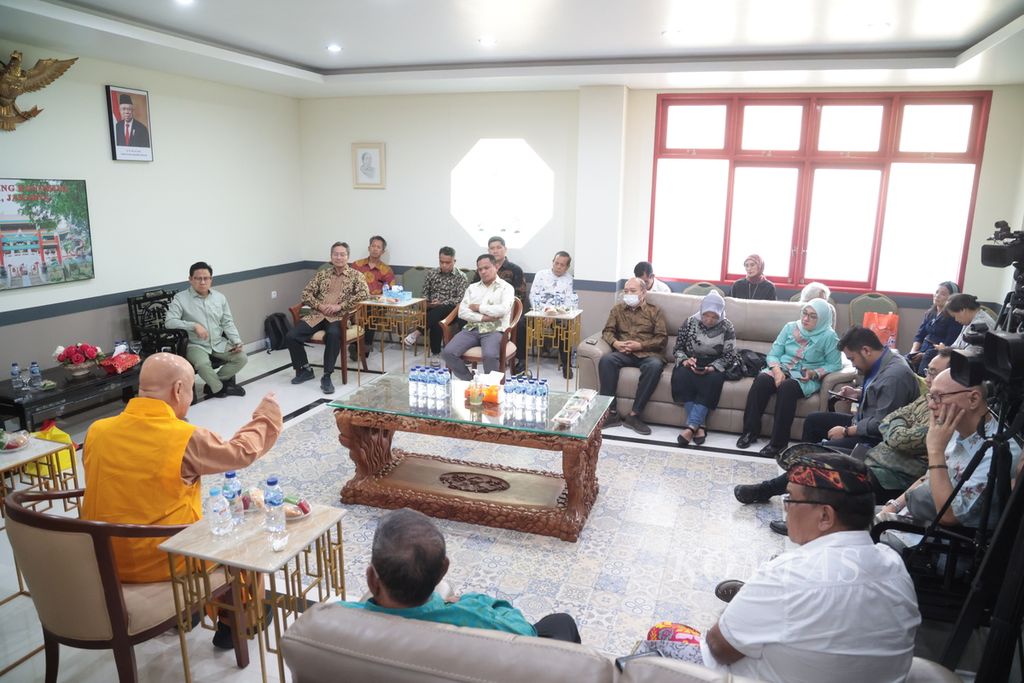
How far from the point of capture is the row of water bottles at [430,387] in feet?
13.0

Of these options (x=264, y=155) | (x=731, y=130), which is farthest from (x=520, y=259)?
(x=264, y=155)

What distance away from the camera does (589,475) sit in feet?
12.4

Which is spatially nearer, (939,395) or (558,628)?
(558,628)

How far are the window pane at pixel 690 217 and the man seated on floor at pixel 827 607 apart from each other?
5588mm

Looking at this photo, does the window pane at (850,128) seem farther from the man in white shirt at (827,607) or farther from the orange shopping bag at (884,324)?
the man in white shirt at (827,607)

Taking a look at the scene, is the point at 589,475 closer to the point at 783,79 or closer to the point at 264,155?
the point at 783,79

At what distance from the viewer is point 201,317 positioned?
18.5 ft

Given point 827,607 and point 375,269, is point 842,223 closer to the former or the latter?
point 375,269

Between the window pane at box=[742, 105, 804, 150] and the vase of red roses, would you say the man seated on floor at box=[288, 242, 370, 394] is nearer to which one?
the vase of red roses

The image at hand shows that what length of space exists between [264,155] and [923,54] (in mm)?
6265

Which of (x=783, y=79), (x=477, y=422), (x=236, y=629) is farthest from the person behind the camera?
(x=783, y=79)

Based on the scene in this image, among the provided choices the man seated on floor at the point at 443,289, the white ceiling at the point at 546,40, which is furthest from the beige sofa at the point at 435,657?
the man seated on floor at the point at 443,289

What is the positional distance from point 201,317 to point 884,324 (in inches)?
238

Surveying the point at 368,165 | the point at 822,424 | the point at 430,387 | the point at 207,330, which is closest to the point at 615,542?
the point at 430,387
